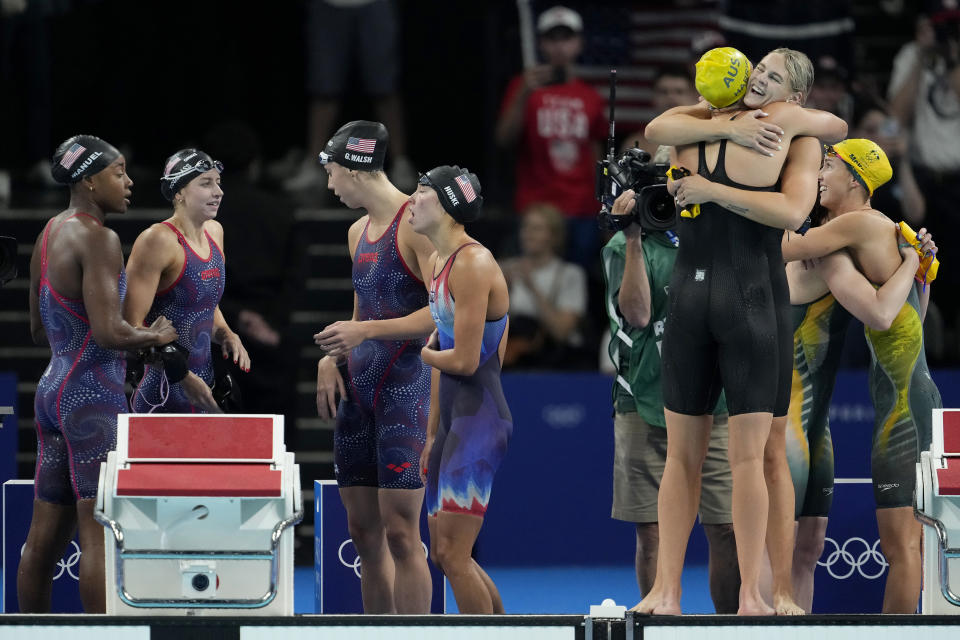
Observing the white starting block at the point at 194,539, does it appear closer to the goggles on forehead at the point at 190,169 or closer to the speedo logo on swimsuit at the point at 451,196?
the speedo logo on swimsuit at the point at 451,196

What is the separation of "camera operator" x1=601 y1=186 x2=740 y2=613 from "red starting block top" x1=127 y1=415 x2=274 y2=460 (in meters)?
1.66

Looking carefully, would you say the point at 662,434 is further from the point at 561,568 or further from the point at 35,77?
the point at 35,77

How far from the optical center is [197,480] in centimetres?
518

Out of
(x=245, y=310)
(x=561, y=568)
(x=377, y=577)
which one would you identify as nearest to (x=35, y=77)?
(x=245, y=310)

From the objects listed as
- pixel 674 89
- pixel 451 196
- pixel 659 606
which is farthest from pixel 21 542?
pixel 674 89

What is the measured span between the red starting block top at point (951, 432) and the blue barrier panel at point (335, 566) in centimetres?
218

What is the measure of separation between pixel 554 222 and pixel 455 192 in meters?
3.57

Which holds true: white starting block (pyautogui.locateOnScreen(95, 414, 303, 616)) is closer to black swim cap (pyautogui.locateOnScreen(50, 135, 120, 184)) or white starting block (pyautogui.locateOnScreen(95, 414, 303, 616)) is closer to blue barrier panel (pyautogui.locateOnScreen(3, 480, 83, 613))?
black swim cap (pyautogui.locateOnScreen(50, 135, 120, 184))

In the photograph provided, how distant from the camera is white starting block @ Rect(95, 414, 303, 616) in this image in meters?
5.14

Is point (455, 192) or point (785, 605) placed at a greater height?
point (455, 192)

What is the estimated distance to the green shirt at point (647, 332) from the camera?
21.2 ft

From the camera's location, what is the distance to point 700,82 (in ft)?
17.3

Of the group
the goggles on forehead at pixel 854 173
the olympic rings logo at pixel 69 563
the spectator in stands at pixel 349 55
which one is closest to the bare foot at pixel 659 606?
the goggles on forehead at pixel 854 173

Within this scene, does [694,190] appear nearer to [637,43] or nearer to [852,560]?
[852,560]
